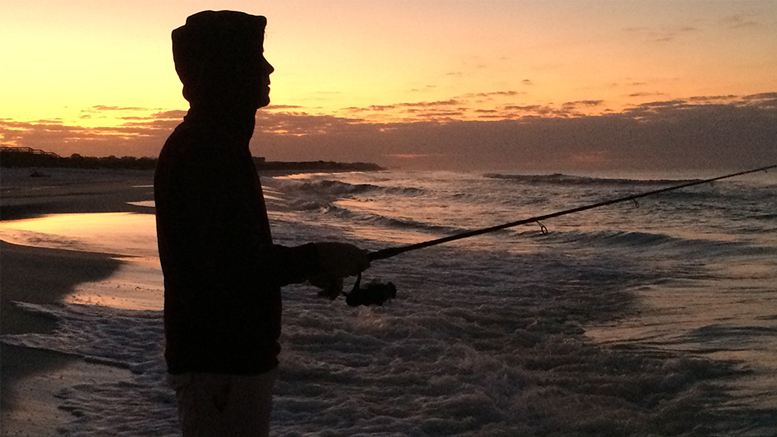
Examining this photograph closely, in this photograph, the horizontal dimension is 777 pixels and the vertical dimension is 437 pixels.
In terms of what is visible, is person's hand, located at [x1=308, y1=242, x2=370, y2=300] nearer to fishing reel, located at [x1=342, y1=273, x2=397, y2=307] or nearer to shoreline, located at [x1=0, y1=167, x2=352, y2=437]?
fishing reel, located at [x1=342, y1=273, x2=397, y2=307]

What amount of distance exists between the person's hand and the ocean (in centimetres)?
254

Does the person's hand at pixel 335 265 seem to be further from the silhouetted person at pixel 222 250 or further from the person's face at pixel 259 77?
the person's face at pixel 259 77

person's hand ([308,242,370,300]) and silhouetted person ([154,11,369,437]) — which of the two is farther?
person's hand ([308,242,370,300])

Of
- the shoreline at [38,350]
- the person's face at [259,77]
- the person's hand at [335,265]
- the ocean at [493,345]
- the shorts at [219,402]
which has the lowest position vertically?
the ocean at [493,345]

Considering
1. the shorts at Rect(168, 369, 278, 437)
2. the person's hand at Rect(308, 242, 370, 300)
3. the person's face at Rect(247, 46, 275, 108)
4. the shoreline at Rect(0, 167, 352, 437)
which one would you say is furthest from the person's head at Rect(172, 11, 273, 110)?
A: the shoreline at Rect(0, 167, 352, 437)

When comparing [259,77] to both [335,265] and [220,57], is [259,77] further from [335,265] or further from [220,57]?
[335,265]

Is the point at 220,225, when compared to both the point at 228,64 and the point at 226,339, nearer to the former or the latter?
the point at 226,339

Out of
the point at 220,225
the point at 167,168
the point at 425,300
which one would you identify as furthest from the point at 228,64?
the point at 425,300

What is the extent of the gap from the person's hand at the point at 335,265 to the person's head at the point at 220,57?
19.6 inches

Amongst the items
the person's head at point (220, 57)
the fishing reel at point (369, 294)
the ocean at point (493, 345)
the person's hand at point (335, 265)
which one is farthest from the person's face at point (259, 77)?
the ocean at point (493, 345)

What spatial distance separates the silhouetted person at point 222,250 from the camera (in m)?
1.97

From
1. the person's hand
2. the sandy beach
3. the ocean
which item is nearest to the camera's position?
the person's hand

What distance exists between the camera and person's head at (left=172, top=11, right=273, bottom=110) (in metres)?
2.13

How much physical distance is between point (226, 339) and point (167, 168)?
497mm
